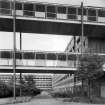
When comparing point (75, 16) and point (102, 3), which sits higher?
point (102, 3)

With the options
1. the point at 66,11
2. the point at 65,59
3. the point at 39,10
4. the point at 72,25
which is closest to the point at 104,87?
the point at 65,59

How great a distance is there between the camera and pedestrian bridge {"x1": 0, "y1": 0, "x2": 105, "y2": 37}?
23594 mm

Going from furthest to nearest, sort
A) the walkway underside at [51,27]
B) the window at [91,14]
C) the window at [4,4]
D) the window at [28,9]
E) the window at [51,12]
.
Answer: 1. the window at [91,14]
2. the window at [51,12]
3. the walkway underside at [51,27]
4. the window at [28,9]
5. the window at [4,4]

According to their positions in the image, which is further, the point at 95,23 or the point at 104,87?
the point at 104,87

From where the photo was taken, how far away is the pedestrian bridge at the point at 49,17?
929 inches

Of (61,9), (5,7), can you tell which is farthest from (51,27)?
(5,7)

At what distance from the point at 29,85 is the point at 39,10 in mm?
11714

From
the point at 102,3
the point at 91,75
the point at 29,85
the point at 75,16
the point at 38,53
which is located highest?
the point at 102,3

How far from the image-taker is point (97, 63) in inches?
810

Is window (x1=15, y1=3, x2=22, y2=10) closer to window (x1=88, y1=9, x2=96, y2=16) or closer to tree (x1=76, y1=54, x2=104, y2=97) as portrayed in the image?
window (x1=88, y1=9, x2=96, y2=16)

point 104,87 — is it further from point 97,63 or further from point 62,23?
point 62,23

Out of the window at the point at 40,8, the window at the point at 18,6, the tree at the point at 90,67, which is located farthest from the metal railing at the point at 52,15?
the tree at the point at 90,67

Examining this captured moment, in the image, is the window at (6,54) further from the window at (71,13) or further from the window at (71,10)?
the window at (71,10)

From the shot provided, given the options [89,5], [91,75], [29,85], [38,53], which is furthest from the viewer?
[29,85]
